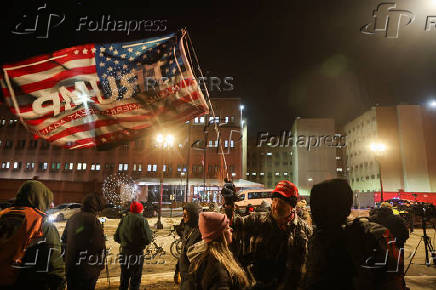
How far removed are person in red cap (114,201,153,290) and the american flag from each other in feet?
8.66

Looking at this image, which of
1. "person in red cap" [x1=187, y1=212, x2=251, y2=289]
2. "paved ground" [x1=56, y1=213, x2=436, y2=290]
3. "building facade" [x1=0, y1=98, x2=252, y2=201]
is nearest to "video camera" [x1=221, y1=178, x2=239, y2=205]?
"person in red cap" [x1=187, y1=212, x2=251, y2=289]

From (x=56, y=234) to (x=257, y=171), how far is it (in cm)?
9907

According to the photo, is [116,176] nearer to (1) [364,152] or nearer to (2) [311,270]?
(2) [311,270]

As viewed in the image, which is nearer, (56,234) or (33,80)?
(56,234)

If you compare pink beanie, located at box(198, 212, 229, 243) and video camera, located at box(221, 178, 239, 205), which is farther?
video camera, located at box(221, 178, 239, 205)

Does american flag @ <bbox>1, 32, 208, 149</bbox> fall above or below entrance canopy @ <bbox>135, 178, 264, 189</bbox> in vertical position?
above

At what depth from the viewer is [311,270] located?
1.90 m

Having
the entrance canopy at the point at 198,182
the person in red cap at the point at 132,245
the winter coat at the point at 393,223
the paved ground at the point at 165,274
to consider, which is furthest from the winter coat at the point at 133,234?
the entrance canopy at the point at 198,182

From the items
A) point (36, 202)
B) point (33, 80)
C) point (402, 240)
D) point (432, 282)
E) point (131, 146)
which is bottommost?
point (432, 282)

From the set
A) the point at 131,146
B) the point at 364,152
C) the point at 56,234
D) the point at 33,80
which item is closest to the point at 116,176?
the point at 131,146

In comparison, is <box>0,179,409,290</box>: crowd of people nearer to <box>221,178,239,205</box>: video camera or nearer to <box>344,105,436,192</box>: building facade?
<box>221,178,239,205</box>: video camera

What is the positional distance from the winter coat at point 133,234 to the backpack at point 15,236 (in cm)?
246

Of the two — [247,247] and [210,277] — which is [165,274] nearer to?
[247,247]

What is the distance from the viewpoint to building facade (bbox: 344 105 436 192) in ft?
172
